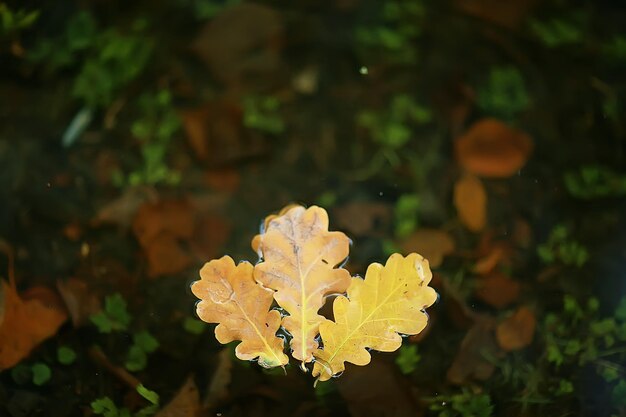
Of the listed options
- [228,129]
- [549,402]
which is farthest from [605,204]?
[228,129]

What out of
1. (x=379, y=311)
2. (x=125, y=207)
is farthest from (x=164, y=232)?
(x=379, y=311)

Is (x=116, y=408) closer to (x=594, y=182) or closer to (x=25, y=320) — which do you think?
(x=25, y=320)

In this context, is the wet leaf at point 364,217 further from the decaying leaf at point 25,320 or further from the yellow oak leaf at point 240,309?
the decaying leaf at point 25,320

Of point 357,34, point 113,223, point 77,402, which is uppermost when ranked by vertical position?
point 357,34

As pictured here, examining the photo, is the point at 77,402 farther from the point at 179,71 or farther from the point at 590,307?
the point at 590,307

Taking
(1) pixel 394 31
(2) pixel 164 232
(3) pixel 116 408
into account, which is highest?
(1) pixel 394 31

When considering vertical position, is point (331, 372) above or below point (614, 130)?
below
